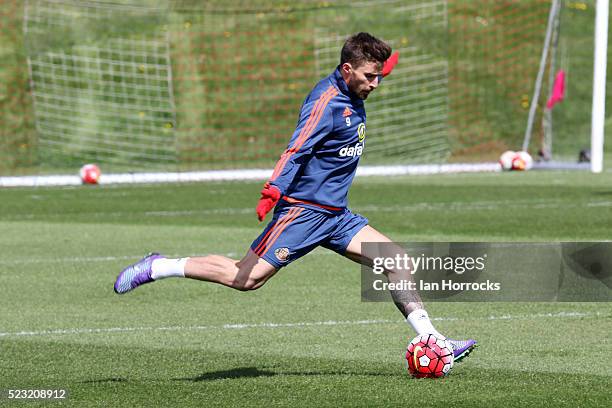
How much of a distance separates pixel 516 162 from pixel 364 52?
16731mm

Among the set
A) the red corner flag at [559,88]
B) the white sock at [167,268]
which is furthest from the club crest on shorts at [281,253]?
the red corner flag at [559,88]

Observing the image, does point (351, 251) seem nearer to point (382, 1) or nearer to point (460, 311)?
point (460, 311)

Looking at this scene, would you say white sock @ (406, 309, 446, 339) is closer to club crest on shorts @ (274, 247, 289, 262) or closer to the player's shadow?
the player's shadow

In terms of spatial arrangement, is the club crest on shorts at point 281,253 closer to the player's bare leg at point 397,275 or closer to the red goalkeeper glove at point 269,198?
the player's bare leg at point 397,275

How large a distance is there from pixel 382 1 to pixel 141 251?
15728mm

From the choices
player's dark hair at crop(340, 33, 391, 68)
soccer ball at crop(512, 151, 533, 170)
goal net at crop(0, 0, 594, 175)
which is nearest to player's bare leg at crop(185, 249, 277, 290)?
player's dark hair at crop(340, 33, 391, 68)

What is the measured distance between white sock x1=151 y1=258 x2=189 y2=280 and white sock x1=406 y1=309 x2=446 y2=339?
4.64ft

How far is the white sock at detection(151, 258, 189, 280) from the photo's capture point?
308 inches

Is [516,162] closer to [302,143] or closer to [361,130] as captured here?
[361,130]

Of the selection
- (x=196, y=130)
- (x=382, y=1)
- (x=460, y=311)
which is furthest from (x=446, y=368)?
(x=382, y=1)

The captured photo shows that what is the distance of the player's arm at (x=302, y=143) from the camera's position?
23.8 feet

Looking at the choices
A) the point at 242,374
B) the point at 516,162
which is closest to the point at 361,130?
the point at 242,374

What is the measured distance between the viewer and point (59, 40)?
26844 mm

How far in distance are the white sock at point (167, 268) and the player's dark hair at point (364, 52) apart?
1.57 metres
